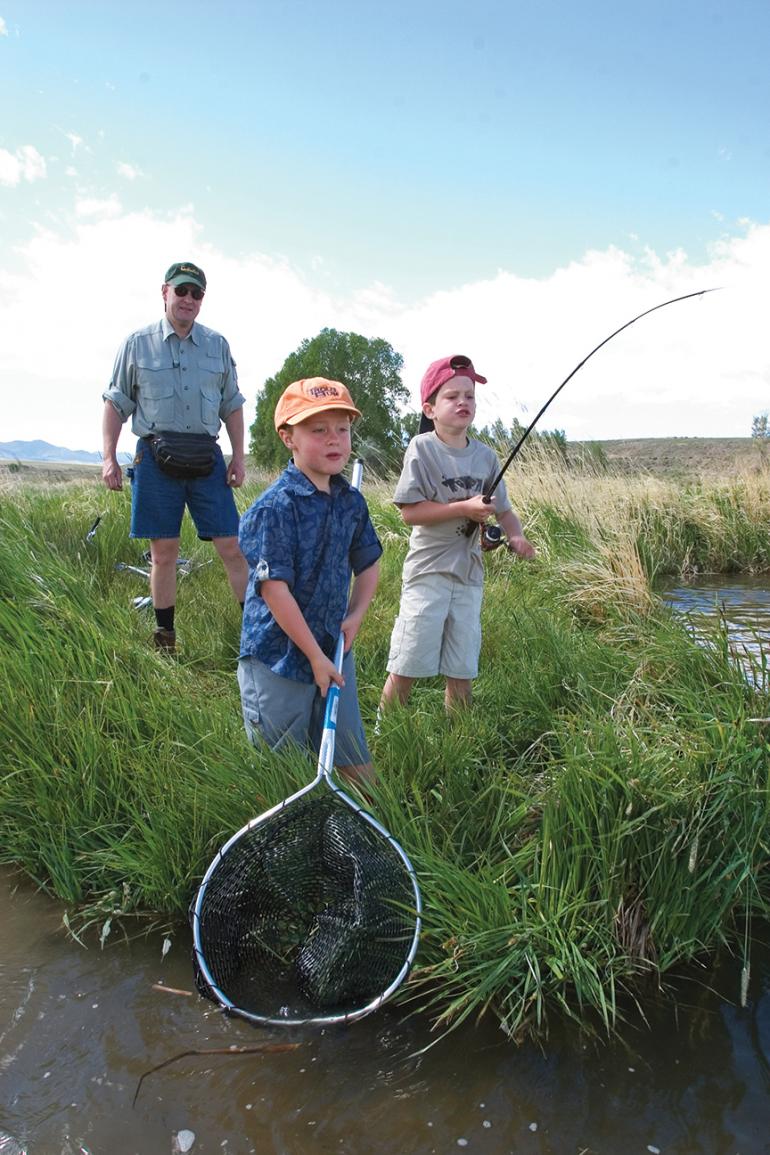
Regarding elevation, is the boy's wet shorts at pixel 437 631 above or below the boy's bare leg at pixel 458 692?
above

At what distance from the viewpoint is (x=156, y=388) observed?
488 centimetres

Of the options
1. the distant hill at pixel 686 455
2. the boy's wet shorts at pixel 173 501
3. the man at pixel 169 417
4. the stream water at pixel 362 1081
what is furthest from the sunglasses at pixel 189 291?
the distant hill at pixel 686 455

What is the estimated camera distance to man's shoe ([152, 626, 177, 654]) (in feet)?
15.3

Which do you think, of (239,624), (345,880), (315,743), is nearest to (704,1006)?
(345,880)

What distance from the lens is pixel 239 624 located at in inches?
197

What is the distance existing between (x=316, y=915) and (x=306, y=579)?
3.48 ft

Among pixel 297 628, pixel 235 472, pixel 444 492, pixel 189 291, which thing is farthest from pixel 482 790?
pixel 189 291

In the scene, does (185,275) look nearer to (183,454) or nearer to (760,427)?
(183,454)

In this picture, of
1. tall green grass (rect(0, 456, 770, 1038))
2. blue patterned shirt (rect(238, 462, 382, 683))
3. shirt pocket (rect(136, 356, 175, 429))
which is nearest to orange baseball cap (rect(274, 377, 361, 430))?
blue patterned shirt (rect(238, 462, 382, 683))

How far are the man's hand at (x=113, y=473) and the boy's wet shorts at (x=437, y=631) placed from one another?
2.09 metres

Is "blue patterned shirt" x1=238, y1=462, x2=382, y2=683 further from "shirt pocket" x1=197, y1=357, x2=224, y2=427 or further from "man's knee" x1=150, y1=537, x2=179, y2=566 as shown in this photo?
"shirt pocket" x1=197, y1=357, x2=224, y2=427

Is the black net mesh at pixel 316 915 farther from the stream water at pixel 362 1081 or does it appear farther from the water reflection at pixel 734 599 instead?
the water reflection at pixel 734 599

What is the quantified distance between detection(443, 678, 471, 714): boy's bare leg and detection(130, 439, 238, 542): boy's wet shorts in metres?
1.87

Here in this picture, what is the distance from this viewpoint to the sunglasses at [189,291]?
4.80m
